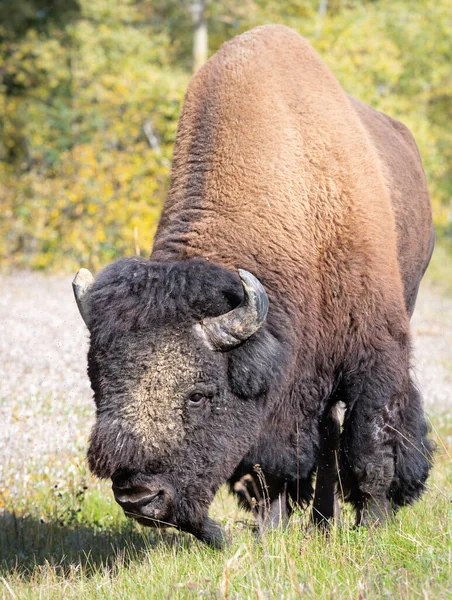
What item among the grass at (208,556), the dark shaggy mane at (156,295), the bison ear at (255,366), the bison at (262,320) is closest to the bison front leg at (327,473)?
the bison at (262,320)

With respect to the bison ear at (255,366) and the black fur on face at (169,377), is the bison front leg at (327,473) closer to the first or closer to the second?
the bison ear at (255,366)

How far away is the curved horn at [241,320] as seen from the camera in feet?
12.3

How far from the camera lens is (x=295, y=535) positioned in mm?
3916

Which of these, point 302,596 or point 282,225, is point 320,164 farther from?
point 302,596

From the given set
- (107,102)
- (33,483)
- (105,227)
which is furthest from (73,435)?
(107,102)

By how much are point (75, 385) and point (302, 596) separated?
441 centimetres

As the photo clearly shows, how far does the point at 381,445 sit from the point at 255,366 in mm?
1045

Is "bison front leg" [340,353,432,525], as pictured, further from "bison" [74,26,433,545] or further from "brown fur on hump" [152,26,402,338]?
"brown fur on hump" [152,26,402,338]

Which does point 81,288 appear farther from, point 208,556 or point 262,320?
point 208,556

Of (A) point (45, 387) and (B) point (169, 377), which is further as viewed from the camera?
(A) point (45, 387)

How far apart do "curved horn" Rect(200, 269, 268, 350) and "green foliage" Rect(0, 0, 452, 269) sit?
36.2ft

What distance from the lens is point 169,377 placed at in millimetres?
3707

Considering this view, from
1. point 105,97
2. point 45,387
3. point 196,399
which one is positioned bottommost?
point 45,387

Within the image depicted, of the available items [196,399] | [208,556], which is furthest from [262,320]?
[208,556]
